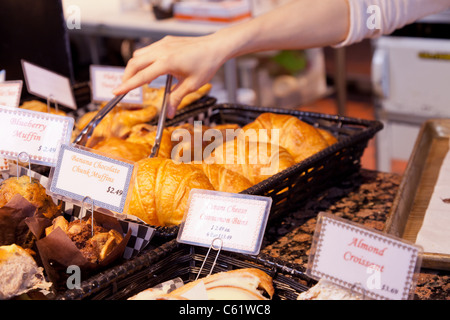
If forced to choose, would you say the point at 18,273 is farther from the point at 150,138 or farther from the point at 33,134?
the point at 150,138

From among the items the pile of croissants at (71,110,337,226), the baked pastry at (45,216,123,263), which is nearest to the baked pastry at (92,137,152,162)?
the pile of croissants at (71,110,337,226)

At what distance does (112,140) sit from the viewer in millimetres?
1798

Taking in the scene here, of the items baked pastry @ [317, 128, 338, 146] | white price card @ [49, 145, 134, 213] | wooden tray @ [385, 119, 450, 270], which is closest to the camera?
white price card @ [49, 145, 134, 213]

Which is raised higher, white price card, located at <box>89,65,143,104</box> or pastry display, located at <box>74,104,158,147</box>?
white price card, located at <box>89,65,143,104</box>

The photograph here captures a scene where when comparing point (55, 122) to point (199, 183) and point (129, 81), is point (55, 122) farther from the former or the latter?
point (199, 183)

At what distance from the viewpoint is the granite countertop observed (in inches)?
51.4

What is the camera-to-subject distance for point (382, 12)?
1820mm

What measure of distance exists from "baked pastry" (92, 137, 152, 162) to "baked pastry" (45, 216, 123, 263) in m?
0.42

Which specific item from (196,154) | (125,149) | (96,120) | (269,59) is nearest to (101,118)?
(96,120)

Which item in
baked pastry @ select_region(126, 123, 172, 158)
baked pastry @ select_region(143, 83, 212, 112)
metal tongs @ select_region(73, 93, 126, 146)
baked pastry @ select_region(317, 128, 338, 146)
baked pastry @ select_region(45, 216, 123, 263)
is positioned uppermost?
metal tongs @ select_region(73, 93, 126, 146)

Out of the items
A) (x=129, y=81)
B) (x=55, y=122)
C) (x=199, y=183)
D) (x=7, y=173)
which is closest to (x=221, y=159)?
(x=199, y=183)

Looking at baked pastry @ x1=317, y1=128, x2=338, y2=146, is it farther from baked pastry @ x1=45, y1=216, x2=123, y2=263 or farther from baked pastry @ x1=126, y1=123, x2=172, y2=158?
baked pastry @ x1=45, y1=216, x2=123, y2=263
